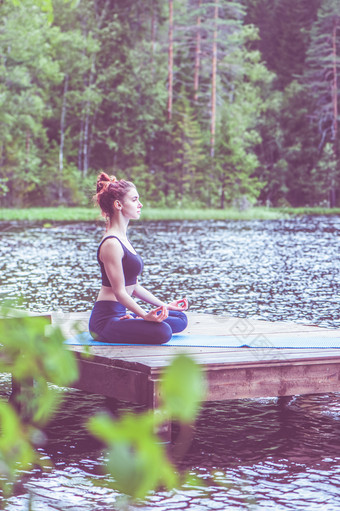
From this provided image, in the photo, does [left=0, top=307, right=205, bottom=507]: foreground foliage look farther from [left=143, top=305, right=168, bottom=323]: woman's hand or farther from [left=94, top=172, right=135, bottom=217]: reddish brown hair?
[left=94, top=172, right=135, bottom=217]: reddish brown hair

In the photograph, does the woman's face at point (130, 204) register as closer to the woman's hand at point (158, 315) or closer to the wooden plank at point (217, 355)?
the woman's hand at point (158, 315)

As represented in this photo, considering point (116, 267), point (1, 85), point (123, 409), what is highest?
point (1, 85)

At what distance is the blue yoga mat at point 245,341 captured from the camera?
6.43m

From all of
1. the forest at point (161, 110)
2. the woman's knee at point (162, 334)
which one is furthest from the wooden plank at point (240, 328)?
the forest at point (161, 110)

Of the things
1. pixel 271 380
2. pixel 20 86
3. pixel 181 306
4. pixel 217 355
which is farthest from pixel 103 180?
pixel 20 86

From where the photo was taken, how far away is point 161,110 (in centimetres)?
5972

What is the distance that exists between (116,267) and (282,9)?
7089cm

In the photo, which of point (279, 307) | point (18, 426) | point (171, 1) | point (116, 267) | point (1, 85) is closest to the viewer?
point (18, 426)

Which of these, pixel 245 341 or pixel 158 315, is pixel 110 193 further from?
pixel 245 341

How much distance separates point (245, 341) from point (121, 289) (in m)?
0.97

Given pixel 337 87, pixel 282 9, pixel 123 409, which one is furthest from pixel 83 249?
pixel 282 9

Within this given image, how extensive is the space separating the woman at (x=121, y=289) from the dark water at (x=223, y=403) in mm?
717

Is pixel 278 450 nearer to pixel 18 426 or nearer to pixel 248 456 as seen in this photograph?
pixel 248 456

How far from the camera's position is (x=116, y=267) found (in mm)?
6535
